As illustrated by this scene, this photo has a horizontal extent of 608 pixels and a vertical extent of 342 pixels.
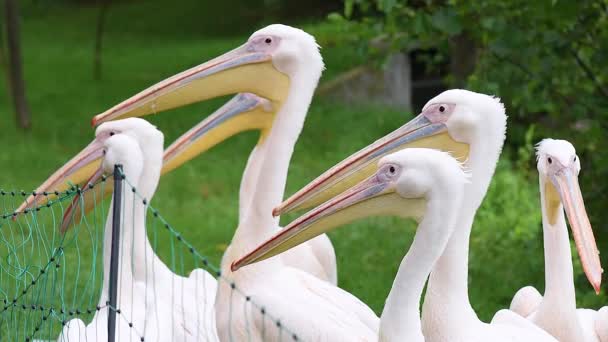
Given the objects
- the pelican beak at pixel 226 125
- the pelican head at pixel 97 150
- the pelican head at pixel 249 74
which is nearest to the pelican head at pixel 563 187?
the pelican head at pixel 249 74

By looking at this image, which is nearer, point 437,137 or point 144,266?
point 437,137

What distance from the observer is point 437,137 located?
14.2ft

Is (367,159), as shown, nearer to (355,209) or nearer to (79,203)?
(355,209)

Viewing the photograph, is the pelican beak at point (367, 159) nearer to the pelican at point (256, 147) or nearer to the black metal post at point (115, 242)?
the black metal post at point (115, 242)

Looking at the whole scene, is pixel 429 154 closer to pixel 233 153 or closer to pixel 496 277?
pixel 496 277

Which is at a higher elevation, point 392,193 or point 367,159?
point 367,159

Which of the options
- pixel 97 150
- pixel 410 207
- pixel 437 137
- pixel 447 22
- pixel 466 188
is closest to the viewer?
pixel 410 207

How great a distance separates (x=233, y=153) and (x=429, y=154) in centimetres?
657

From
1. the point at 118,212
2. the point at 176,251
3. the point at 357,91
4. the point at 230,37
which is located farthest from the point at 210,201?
the point at 230,37

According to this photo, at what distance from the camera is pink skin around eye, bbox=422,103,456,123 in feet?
14.1

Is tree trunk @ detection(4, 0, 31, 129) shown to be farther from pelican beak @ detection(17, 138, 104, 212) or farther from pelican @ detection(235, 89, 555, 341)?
pelican @ detection(235, 89, 555, 341)

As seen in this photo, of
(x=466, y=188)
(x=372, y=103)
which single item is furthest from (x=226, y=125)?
(x=372, y=103)

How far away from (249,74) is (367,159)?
2.86 feet

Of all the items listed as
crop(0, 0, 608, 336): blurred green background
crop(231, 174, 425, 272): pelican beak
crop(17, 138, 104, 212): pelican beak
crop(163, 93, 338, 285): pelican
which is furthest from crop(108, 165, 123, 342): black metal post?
crop(0, 0, 608, 336): blurred green background
